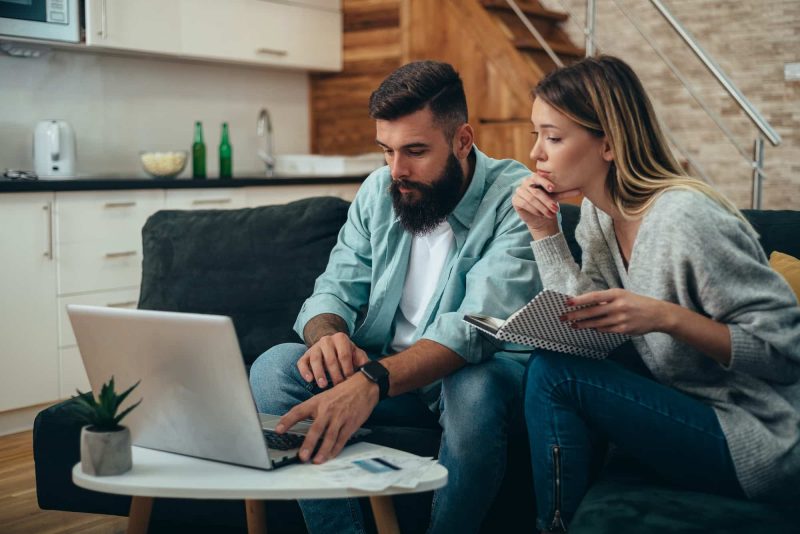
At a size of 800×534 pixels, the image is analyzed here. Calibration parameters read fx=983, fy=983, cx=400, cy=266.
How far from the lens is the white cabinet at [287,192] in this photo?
15.0 feet

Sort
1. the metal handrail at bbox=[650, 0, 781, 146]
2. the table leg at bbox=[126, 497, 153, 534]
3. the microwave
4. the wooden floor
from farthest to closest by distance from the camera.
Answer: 1. the metal handrail at bbox=[650, 0, 781, 146]
2. the microwave
3. the wooden floor
4. the table leg at bbox=[126, 497, 153, 534]

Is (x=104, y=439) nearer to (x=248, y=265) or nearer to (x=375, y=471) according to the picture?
(x=375, y=471)

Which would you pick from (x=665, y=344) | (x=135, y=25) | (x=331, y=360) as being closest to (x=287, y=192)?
(x=135, y=25)

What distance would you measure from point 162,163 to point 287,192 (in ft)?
2.09

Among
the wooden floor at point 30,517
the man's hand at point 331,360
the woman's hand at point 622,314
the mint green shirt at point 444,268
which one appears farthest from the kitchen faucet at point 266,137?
the woman's hand at point 622,314

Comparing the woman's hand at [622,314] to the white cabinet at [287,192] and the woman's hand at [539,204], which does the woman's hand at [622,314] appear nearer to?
the woman's hand at [539,204]

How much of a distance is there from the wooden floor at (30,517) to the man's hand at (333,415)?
112cm

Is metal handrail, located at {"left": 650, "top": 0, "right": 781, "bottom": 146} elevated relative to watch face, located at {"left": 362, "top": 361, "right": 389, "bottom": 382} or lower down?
elevated

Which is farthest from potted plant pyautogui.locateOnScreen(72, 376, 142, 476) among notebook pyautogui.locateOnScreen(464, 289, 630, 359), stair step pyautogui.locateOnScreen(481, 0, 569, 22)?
stair step pyautogui.locateOnScreen(481, 0, 569, 22)

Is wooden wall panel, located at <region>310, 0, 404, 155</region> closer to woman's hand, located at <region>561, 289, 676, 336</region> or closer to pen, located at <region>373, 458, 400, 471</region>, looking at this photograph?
woman's hand, located at <region>561, 289, 676, 336</region>

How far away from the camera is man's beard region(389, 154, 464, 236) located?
227 centimetres

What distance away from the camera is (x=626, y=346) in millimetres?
1997

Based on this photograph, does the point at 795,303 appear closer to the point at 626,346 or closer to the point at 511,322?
the point at 626,346

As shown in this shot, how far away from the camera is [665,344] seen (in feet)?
5.94
